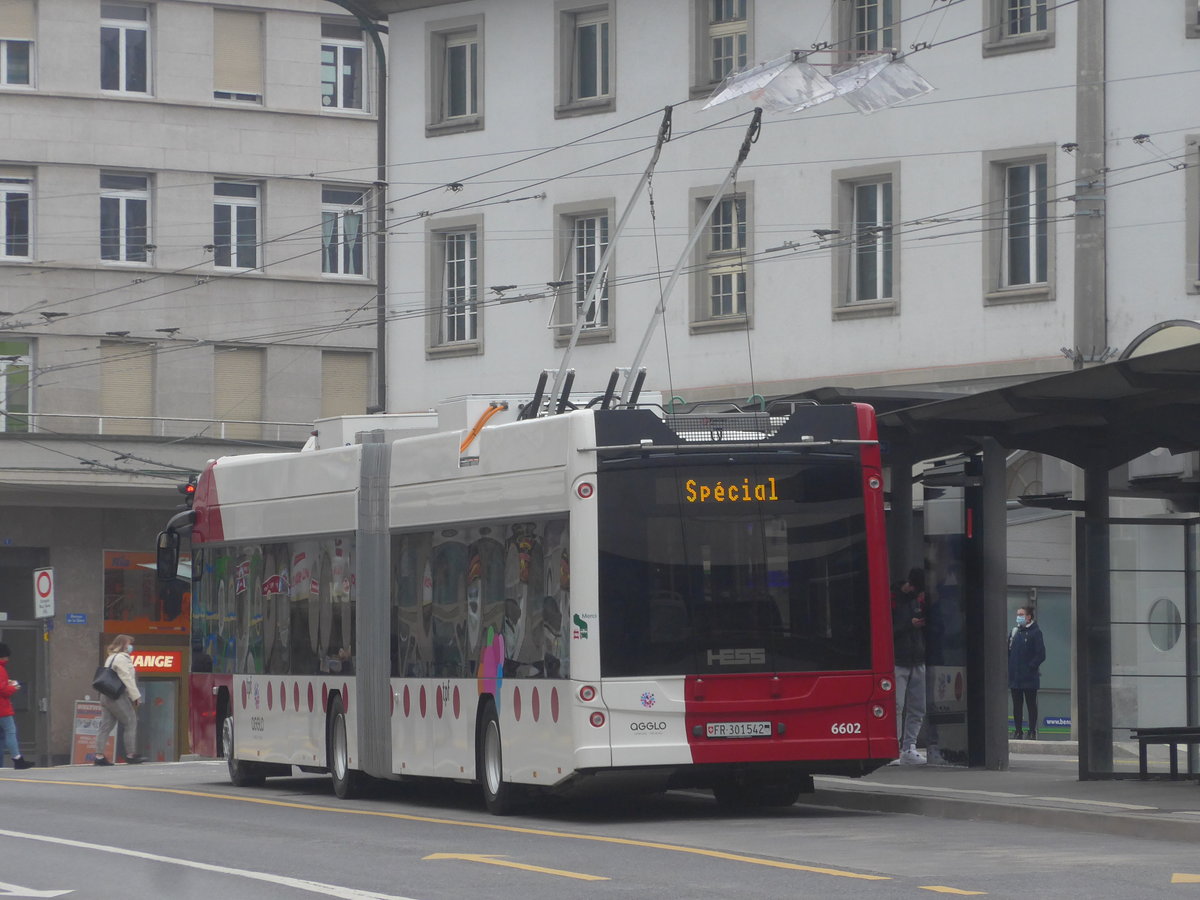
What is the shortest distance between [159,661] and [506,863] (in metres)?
32.5

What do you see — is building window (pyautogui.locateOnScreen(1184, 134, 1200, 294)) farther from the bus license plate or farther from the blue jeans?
the blue jeans

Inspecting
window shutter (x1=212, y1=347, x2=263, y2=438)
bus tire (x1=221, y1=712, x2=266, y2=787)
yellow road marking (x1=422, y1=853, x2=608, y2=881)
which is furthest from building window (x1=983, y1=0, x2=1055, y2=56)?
yellow road marking (x1=422, y1=853, x2=608, y2=881)

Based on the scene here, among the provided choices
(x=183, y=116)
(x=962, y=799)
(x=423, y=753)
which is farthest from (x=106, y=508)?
(x=962, y=799)

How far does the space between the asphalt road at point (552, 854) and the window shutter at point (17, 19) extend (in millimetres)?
26067

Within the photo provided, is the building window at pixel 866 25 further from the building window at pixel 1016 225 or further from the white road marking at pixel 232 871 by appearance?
the white road marking at pixel 232 871

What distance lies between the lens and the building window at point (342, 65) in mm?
45875

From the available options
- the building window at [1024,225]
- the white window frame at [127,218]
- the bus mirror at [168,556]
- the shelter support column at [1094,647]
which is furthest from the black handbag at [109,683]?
the shelter support column at [1094,647]

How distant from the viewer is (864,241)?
32.8 meters

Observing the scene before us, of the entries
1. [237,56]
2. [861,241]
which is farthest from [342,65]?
[861,241]

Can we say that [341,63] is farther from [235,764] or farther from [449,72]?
[235,764]

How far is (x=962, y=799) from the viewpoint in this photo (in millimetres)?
17109

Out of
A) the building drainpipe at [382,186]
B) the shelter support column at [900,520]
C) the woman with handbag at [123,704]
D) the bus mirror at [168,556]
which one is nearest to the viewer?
the shelter support column at [900,520]

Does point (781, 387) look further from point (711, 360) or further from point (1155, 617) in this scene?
point (1155, 617)

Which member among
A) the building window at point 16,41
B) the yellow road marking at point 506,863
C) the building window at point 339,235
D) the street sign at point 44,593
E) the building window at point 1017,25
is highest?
the building window at point 16,41
